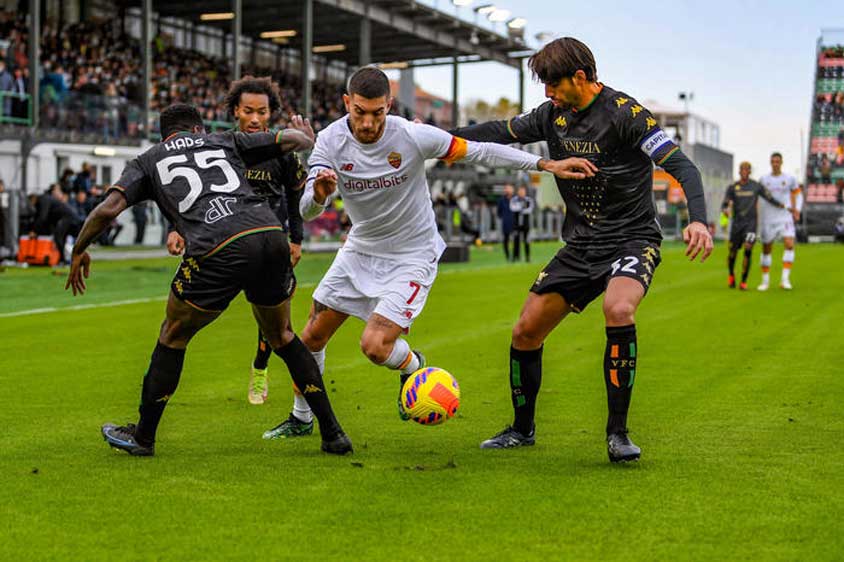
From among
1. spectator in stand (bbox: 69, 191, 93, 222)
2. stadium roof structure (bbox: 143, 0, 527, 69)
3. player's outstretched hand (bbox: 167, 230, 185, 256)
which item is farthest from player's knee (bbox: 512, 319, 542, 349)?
stadium roof structure (bbox: 143, 0, 527, 69)

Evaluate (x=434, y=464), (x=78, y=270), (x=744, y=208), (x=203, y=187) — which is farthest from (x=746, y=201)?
(x=78, y=270)

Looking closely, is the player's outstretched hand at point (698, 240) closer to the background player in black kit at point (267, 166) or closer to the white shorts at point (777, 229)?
the background player in black kit at point (267, 166)

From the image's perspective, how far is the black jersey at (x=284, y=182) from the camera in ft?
25.1

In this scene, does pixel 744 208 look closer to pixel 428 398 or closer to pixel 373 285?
pixel 373 285

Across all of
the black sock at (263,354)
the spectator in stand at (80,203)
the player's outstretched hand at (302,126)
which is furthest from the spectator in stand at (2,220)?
the player's outstretched hand at (302,126)

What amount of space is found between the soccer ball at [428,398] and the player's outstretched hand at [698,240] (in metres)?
1.50

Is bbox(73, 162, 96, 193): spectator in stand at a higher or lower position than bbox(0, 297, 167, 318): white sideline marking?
higher

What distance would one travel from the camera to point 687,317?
15.7 m

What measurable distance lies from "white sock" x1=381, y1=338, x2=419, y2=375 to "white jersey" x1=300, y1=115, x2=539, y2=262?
20.5 inches

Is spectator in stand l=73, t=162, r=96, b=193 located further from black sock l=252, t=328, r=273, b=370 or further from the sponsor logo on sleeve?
the sponsor logo on sleeve

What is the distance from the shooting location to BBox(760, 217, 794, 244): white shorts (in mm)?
21297

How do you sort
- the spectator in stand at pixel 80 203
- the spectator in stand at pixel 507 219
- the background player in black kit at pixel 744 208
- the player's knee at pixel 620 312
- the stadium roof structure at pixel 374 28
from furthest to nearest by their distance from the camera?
the stadium roof structure at pixel 374 28 → the spectator in stand at pixel 507 219 → the spectator in stand at pixel 80 203 → the background player in black kit at pixel 744 208 → the player's knee at pixel 620 312

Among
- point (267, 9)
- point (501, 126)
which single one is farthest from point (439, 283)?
point (267, 9)

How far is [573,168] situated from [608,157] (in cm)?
26
